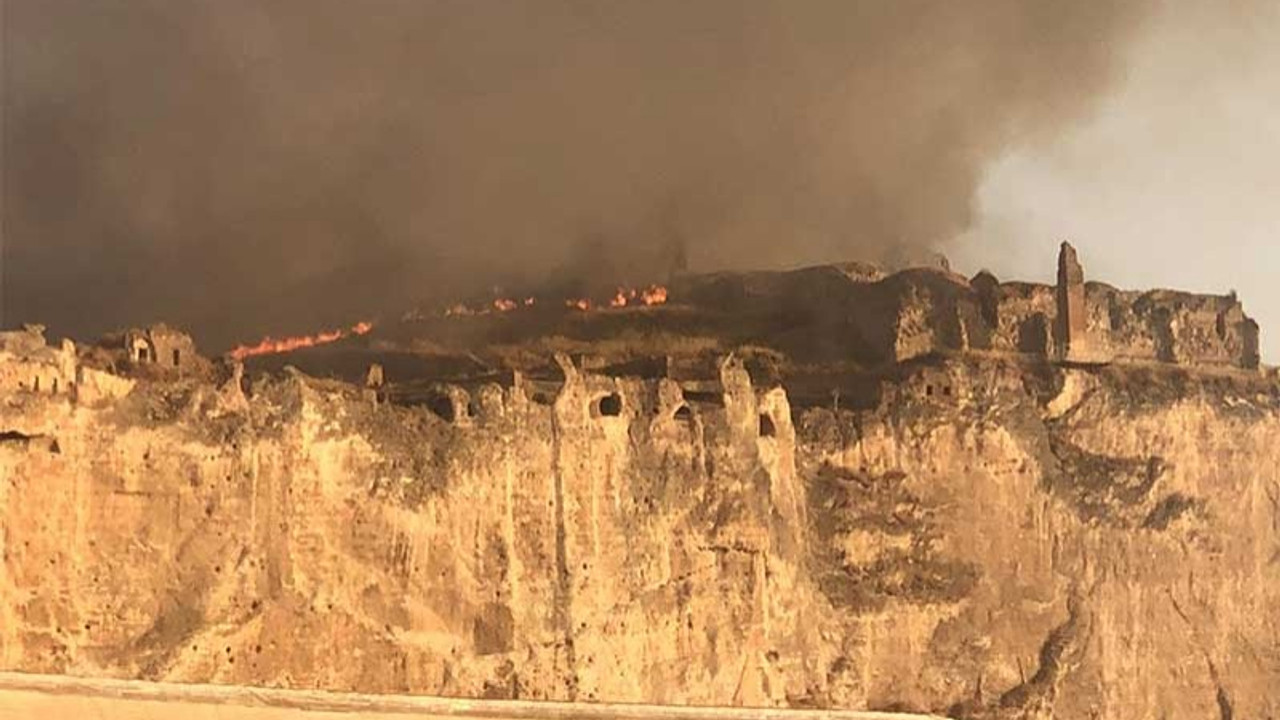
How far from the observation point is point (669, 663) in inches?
908

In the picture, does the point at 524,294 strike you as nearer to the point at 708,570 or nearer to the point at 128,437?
the point at 708,570

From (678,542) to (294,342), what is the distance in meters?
10.0

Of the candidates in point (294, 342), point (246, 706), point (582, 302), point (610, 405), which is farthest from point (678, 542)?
point (246, 706)

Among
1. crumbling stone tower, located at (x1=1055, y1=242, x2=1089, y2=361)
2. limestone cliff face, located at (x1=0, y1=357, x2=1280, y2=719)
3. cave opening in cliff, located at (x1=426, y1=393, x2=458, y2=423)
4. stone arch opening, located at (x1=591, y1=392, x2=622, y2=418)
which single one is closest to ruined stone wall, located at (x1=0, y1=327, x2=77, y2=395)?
limestone cliff face, located at (x1=0, y1=357, x2=1280, y2=719)

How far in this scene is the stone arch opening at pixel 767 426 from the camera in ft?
81.9

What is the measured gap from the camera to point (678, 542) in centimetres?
2339

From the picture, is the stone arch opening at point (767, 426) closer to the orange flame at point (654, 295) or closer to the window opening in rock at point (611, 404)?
the window opening in rock at point (611, 404)

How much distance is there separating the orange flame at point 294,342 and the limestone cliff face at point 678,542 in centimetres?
836

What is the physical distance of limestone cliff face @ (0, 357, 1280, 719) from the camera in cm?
1814

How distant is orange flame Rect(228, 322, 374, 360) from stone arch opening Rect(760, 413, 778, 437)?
8979 mm

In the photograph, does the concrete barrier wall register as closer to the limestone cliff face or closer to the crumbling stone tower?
the limestone cliff face

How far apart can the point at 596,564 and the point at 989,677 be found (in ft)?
25.0

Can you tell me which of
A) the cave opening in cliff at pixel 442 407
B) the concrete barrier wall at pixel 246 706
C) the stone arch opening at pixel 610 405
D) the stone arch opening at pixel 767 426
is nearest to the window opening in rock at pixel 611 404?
the stone arch opening at pixel 610 405

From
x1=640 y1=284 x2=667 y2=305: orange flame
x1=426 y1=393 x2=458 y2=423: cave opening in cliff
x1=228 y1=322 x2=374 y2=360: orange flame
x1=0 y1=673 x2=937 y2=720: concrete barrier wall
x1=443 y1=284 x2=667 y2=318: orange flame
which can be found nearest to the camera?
x1=0 y1=673 x2=937 y2=720: concrete barrier wall
